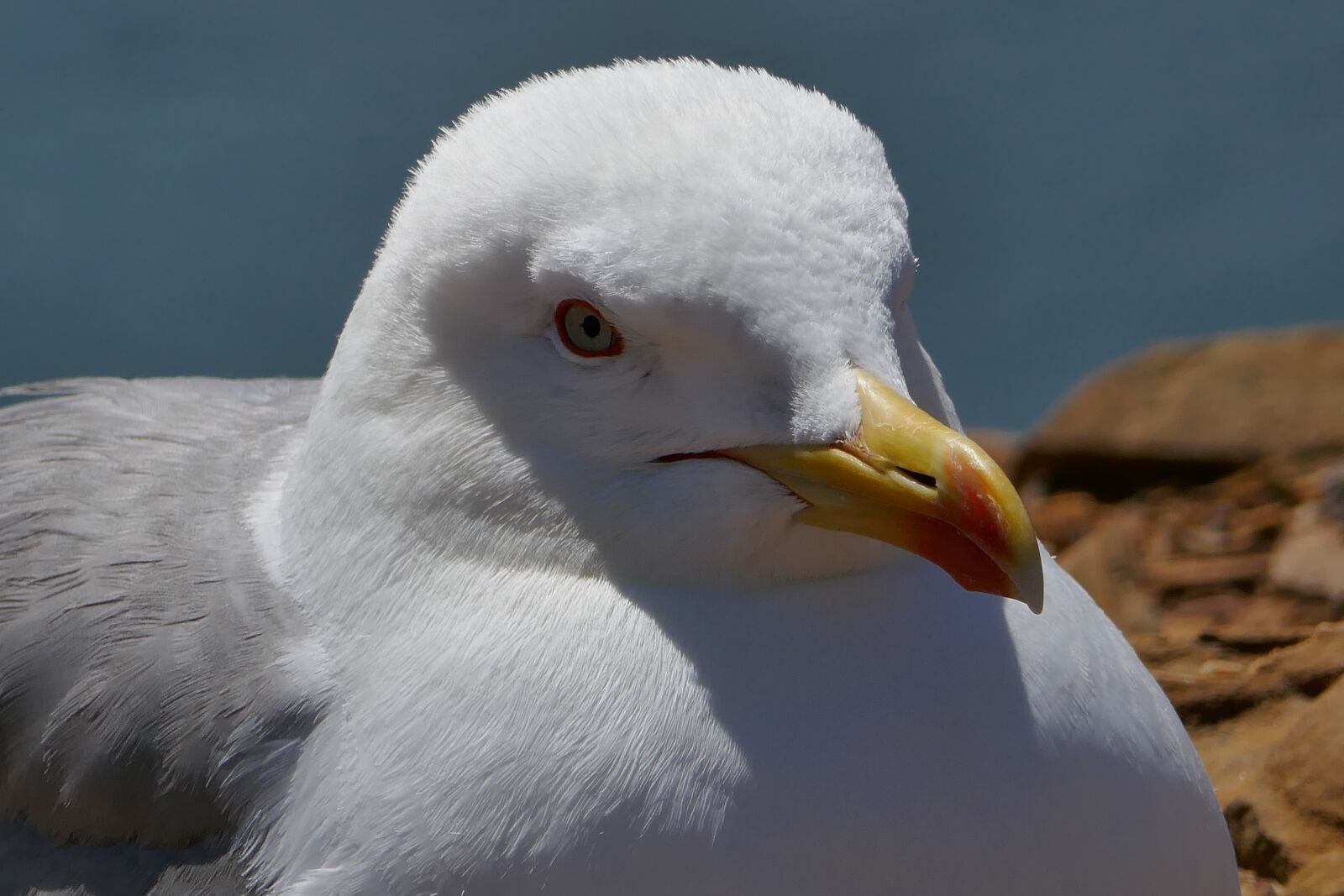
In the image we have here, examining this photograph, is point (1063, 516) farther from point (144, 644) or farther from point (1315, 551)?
point (144, 644)

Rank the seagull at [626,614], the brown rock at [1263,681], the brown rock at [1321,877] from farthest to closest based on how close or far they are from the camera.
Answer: the brown rock at [1263,681], the brown rock at [1321,877], the seagull at [626,614]

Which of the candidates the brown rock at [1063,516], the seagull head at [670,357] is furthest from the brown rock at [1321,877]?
the brown rock at [1063,516]

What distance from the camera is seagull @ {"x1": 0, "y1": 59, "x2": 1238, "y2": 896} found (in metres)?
2.14

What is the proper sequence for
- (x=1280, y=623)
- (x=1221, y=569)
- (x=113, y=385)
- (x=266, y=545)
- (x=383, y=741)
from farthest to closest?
1. (x=1221, y=569)
2. (x=1280, y=623)
3. (x=113, y=385)
4. (x=266, y=545)
5. (x=383, y=741)

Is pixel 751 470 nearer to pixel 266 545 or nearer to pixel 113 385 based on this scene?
pixel 266 545

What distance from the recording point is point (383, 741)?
227cm

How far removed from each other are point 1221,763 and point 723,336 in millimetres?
1806

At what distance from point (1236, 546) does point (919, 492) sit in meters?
2.87

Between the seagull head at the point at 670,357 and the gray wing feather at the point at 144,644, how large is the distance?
0.28m

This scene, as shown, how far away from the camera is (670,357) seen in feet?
7.23

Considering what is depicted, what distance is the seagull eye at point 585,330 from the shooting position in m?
2.23

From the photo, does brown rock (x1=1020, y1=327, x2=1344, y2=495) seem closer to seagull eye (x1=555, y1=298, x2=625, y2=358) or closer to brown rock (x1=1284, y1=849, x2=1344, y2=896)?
brown rock (x1=1284, y1=849, x2=1344, y2=896)

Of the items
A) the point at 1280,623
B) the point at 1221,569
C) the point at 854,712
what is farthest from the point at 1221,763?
the point at 854,712

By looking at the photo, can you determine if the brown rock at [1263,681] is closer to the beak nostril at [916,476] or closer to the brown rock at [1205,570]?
the brown rock at [1205,570]
